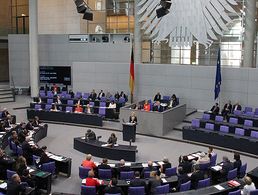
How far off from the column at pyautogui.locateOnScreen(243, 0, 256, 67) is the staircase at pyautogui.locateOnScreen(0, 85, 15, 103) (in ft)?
51.6

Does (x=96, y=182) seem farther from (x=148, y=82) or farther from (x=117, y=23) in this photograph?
(x=117, y=23)

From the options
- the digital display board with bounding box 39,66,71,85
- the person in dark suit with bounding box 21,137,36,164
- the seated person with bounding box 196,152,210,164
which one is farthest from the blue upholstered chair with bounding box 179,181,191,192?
the digital display board with bounding box 39,66,71,85

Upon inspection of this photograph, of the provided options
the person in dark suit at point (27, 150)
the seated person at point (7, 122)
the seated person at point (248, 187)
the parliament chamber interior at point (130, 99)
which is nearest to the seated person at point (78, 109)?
the parliament chamber interior at point (130, 99)

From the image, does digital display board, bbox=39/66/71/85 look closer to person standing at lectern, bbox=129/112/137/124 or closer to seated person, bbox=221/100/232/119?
person standing at lectern, bbox=129/112/137/124

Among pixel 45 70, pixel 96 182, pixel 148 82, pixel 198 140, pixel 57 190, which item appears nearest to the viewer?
pixel 96 182

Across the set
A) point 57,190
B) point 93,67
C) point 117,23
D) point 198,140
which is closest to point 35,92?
point 93,67

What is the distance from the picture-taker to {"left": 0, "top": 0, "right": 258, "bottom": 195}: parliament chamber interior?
428 inches

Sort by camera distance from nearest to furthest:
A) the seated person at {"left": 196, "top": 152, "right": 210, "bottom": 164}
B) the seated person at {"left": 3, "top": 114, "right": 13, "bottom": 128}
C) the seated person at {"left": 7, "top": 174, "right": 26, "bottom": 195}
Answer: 1. the seated person at {"left": 7, "top": 174, "right": 26, "bottom": 195}
2. the seated person at {"left": 196, "top": 152, "right": 210, "bottom": 164}
3. the seated person at {"left": 3, "top": 114, "right": 13, "bottom": 128}

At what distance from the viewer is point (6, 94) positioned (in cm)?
2700

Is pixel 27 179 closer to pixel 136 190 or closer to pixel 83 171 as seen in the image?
pixel 83 171

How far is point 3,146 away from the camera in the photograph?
14320 millimetres

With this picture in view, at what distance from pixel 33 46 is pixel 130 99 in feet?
25.6

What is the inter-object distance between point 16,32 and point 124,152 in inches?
843

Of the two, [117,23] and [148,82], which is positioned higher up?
[117,23]
